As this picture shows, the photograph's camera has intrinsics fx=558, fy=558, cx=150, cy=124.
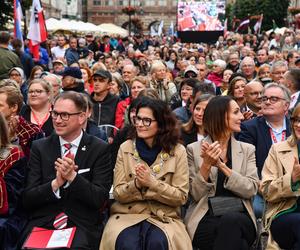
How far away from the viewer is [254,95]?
7.74 m

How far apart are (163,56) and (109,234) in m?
16.2

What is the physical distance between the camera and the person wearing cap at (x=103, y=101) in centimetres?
823

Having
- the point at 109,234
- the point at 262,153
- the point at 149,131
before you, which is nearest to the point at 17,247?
the point at 109,234

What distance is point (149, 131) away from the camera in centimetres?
514

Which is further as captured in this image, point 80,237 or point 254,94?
point 254,94

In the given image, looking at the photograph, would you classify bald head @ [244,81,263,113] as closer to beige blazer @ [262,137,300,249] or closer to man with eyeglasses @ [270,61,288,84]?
man with eyeglasses @ [270,61,288,84]

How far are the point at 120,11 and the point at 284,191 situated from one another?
10944 cm

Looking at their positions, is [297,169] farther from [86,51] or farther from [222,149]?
[86,51]

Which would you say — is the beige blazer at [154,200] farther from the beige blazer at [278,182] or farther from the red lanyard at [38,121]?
the red lanyard at [38,121]

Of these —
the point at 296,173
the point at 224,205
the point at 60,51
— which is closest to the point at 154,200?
the point at 224,205

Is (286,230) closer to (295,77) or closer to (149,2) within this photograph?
(295,77)

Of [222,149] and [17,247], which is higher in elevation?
[222,149]

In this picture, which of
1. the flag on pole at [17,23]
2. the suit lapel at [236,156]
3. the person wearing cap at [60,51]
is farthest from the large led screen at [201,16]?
the suit lapel at [236,156]

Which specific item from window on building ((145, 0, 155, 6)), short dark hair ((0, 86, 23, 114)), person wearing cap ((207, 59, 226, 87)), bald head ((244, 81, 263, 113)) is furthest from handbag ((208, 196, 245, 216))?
window on building ((145, 0, 155, 6))
